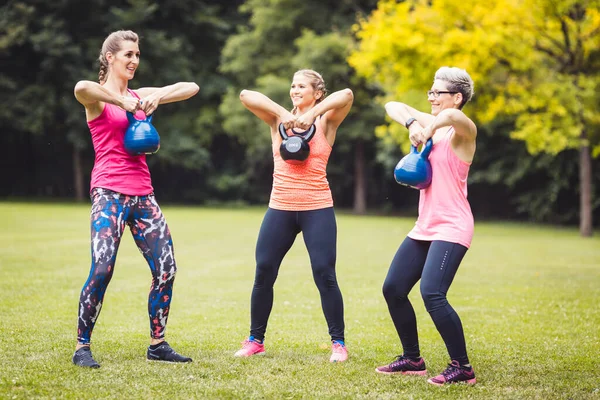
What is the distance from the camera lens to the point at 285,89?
33469 mm

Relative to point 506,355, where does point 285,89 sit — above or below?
above

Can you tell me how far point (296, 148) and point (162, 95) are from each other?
1.16 metres

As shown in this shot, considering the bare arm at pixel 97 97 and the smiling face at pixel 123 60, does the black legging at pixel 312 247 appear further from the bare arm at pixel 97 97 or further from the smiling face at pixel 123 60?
the smiling face at pixel 123 60

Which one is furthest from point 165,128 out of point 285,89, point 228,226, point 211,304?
point 211,304

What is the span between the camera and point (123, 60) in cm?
556

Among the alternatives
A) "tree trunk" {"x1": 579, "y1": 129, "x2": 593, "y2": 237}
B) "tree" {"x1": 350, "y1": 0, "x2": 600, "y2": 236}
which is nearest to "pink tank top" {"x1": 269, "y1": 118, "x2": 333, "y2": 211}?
"tree" {"x1": 350, "y1": 0, "x2": 600, "y2": 236}

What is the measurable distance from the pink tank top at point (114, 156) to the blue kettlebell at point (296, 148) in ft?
3.71

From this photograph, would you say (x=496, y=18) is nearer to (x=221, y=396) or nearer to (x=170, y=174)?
(x=221, y=396)

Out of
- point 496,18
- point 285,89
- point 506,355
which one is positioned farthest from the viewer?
point 285,89

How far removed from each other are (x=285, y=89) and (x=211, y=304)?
25.2 meters

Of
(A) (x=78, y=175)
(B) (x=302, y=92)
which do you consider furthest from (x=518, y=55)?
(A) (x=78, y=175)

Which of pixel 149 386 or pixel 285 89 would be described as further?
pixel 285 89

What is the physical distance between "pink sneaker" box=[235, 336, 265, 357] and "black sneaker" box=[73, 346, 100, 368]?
1200 mm

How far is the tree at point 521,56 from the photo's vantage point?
21.8m
